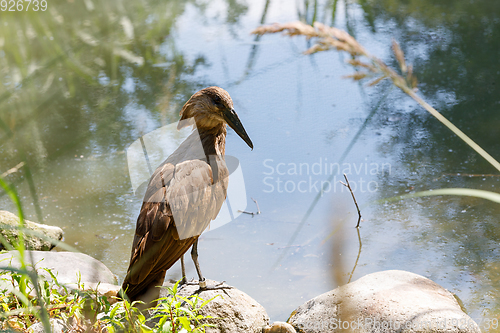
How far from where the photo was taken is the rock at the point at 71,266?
2.73 m

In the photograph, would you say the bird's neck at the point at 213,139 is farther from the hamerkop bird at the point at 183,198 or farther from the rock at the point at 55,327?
the rock at the point at 55,327

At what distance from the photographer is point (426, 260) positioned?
2895 millimetres

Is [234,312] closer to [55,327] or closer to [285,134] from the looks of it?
[55,327]

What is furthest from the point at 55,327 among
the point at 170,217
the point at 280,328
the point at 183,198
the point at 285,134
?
the point at 285,134

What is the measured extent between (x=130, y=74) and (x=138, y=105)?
0.84 meters

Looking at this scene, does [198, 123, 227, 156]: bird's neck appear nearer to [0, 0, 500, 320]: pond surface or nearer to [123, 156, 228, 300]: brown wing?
[123, 156, 228, 300]: brown wing

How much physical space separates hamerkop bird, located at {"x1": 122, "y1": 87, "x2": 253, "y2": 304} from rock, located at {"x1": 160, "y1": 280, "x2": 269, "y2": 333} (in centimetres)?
15

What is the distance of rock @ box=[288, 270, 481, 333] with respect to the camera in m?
2.24

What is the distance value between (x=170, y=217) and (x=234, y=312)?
2.08ft

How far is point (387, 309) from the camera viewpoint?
2.35 metres

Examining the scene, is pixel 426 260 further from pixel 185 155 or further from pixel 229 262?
pixel 185 155

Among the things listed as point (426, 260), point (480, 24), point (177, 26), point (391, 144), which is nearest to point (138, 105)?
point (177, 26)

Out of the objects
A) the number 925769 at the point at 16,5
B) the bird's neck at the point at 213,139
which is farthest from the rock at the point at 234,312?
the number 925769 at the point at 16,5

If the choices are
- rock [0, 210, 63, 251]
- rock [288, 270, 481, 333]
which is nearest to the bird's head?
rock [288, 270, 481, 333]
